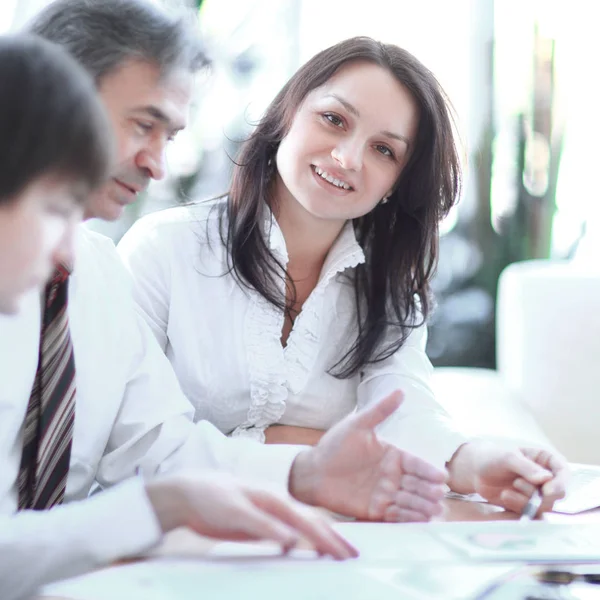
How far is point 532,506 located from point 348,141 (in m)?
0.76

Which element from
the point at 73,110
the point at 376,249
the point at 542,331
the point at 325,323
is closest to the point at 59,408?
the point at 73,110

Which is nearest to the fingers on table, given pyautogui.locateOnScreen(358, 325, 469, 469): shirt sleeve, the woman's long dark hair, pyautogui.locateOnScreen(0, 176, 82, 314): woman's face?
pyautogui.locateOnScreen(0, 176, 82, 314): woman's face

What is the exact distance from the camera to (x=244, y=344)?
5.38 ft

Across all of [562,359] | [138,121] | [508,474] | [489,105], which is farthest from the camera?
[489,105]

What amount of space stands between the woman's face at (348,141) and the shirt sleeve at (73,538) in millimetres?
901

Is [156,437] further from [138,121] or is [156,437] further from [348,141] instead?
[348,141]

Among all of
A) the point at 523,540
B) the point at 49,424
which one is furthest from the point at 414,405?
the point at 49,424

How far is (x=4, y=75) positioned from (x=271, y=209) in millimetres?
1092

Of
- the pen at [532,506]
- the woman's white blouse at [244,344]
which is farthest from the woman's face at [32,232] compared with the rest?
the woman's white blouse at [244,344]

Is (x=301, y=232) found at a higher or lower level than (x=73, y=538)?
higher

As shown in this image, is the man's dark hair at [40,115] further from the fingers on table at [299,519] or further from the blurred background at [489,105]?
the blurred background at [489,105]

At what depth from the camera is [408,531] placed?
3.25ft

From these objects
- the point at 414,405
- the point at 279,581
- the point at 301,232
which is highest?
the point at 301,232

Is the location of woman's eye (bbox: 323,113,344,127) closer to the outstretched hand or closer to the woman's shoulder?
the woman's shoulder
